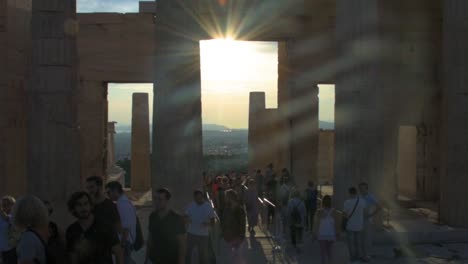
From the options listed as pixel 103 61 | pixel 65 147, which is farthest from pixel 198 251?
pixel 103 61

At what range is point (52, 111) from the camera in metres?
10.3

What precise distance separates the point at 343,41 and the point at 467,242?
526 cm

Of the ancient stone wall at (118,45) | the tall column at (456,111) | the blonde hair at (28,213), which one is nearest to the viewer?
the blonde hair at (28,213)

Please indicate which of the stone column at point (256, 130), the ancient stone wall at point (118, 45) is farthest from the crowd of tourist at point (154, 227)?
the stone column at point (256, 130)

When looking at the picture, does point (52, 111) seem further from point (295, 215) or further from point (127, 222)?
point (295, 215)

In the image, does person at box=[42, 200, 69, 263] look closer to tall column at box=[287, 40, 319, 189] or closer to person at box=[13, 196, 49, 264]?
person at box=[13, 196, 49, 264]

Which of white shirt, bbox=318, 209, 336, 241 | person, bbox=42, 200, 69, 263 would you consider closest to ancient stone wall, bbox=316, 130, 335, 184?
white shirt, bbox=318, 209, 336, 241

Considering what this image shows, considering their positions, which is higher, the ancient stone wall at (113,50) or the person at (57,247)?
the ancient stone wall at (113,50)

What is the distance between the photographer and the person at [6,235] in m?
6.69

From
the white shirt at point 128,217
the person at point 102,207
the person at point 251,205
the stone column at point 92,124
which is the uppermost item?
the stone column at point 92,124

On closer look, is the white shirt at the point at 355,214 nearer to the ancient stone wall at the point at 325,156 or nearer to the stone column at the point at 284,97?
the stone column at the point at 284,97

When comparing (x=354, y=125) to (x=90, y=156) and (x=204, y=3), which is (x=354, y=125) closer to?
(x=204, y=3)

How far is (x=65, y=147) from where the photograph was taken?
1031 centimetres

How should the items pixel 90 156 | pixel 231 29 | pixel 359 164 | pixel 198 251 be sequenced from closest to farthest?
pixel 198 251 → pixel 359 164 → pixel 231 29 → pixel 90 156
